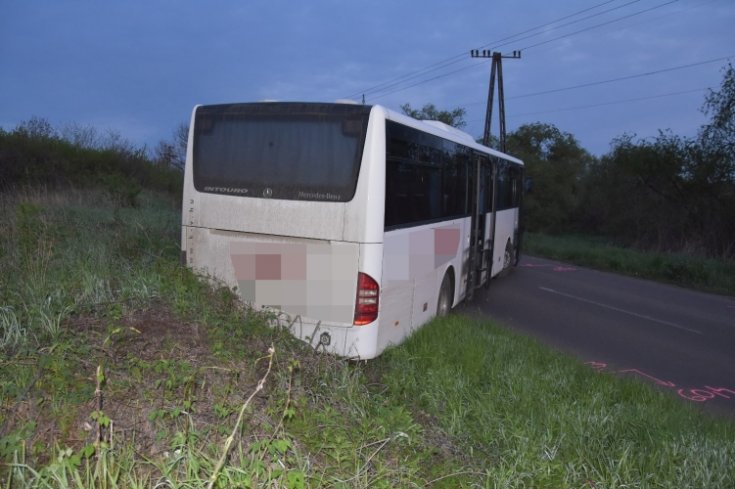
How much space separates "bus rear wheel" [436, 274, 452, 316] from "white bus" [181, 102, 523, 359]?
45.6 inches

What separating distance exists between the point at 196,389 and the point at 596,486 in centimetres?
257

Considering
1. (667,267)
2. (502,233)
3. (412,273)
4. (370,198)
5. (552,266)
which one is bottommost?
(552,266)

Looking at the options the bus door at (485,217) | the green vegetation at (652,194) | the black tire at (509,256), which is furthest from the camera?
the green vegetation at (652,194)

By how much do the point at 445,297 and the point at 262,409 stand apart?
5.57 meters

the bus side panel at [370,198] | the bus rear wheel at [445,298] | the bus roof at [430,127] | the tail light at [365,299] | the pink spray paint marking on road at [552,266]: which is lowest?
the pink spray paint marking on road at [552,266]

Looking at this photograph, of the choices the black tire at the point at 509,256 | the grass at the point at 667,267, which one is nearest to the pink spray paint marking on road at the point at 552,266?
the grass at the point at 667,267

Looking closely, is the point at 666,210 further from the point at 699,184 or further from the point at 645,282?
the point at 645,282

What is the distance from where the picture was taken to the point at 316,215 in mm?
6188

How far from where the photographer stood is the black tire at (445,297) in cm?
885

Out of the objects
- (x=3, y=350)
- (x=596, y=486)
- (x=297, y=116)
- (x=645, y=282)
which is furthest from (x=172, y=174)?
(x=596, y=486)

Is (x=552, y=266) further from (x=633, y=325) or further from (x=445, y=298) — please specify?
(x=445, y=298)

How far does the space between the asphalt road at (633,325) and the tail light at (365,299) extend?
113 inches

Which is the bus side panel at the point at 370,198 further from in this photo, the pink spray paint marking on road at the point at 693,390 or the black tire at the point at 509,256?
the black tire at the point at 509,256

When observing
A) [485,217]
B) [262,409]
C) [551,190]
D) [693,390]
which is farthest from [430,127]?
[551,190]
